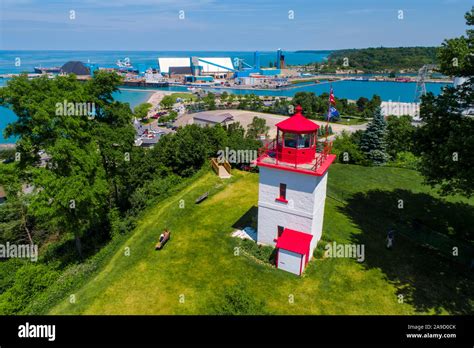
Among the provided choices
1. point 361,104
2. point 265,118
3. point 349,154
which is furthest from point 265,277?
point 361,104

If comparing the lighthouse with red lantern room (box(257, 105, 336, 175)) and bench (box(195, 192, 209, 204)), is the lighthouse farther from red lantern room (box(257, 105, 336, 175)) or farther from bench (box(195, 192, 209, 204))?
bench (box(195, 192, 209, 204))

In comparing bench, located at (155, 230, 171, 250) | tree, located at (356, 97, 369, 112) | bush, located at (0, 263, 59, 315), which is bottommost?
bush, located at (0, 263, 59, 315)

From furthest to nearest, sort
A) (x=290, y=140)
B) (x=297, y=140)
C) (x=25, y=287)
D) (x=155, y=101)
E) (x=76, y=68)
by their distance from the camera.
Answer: (x=76, y=68)
(x=155, y=101)
(x=25, y=287)
(x=290, y=140)
(x=297, y=140)

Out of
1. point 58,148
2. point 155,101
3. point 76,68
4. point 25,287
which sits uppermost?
point 76,68

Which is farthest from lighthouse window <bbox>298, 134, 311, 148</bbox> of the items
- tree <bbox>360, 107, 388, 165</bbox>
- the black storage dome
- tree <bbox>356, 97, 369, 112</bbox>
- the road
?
the black storage dome

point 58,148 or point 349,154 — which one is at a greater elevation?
point 58,148

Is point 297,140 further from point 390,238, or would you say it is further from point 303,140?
Result: point 390,238

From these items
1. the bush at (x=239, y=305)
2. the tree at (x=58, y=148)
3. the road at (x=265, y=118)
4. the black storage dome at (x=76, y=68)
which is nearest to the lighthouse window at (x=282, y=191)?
the bush at (x=239, y=305)

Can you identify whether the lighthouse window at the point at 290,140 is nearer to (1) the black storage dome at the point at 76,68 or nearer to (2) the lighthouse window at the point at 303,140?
(2) the lighthouse window at the point at 303,140
